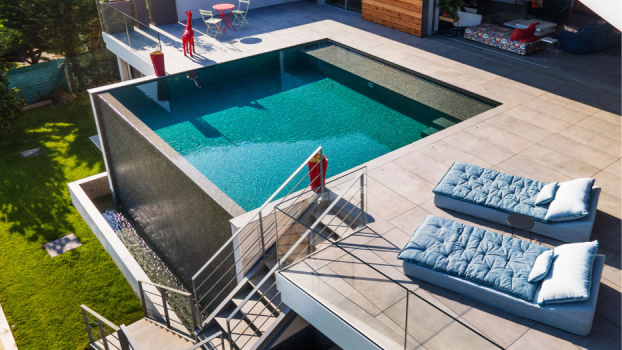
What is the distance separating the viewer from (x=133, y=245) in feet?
35.8

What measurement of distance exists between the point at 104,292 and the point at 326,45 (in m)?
7.79

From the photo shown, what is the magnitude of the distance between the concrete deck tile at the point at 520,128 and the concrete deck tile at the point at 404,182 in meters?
2.31

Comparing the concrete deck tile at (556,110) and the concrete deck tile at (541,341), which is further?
the concrete deck tile at (556,110)

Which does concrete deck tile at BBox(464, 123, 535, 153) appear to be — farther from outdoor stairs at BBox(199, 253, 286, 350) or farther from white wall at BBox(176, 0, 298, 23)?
white wall at BBox(176, 0, 298, 23)

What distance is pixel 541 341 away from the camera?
4652 millimetres

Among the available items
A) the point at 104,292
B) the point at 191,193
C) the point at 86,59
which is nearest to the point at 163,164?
the point at 191,193

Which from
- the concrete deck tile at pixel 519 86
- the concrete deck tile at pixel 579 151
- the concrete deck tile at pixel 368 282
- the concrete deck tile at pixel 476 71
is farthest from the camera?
the concrete deck tile at pixel 476 71

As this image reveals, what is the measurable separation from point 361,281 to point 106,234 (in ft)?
22.5

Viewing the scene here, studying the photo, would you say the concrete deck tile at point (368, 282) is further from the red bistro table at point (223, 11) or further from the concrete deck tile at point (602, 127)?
the red bistro table at point (223, 11)

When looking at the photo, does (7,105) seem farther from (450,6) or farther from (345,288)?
(345,288)

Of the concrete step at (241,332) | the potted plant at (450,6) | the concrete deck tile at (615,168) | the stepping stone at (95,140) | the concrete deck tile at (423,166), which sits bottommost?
the stepping stone at (95,140)

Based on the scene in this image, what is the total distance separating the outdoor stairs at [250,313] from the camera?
243 inches

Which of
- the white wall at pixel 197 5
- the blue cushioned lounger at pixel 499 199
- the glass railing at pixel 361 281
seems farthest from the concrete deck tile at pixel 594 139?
the white wall at pixel 197 5

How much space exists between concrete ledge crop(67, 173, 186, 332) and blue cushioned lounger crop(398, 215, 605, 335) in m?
4.19
